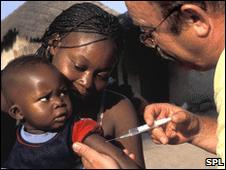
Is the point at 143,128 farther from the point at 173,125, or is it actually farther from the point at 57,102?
the point at 57,102

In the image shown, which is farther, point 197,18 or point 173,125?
point 173,125

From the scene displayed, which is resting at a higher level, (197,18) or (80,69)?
(197,18)

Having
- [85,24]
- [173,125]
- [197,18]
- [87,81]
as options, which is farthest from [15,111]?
[197,18]

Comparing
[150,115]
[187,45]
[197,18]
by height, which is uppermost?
[197,18]

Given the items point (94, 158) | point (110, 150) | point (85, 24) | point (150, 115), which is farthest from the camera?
point (85, 24)

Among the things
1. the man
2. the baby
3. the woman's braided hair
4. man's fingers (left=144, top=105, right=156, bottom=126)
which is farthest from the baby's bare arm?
the woman's braided hair

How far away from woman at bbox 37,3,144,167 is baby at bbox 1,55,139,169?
0.42 ft

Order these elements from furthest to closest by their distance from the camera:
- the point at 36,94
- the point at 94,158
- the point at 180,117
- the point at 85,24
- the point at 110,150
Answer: the point at 85,24
the point at 180,117
the point at 36,94
the point at 110,150
the point at 94,158

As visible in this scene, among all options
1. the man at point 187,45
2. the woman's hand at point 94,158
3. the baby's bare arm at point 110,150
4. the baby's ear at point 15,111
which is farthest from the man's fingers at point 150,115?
the baby's ear at point 15,111

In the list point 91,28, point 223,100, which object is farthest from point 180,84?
point 223,100

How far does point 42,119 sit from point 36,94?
12cm

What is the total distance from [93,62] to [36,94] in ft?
1.13

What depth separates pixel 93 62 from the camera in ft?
7.86

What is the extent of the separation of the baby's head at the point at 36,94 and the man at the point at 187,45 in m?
0.24
